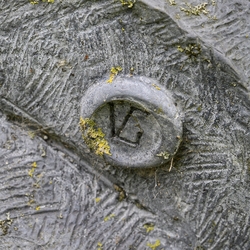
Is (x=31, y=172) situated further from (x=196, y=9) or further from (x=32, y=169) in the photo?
(x=196, y=9)

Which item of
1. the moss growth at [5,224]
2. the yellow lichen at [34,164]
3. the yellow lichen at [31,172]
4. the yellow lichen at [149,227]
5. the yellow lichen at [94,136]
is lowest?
the moss growth at [5,224]

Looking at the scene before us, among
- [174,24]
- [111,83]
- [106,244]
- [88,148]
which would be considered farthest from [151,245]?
[174,24]

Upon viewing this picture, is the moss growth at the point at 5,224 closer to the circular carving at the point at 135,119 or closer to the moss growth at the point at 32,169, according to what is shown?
the moss growth at the point at 32,169

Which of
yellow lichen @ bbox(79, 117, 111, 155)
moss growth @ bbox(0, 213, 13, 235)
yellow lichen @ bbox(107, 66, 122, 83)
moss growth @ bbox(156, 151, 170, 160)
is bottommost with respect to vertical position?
moss growth @ bbox(0, 213, 13, 235)

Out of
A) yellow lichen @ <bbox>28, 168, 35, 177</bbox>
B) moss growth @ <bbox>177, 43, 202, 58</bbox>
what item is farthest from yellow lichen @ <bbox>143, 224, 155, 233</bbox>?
moss growth @ <bbox>177, 43, 202, 58</bbox>

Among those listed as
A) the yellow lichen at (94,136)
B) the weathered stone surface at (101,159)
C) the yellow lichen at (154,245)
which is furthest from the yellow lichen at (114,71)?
the yellow lichen at (154,245)

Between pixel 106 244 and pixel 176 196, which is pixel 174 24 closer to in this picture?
pixel 176 196

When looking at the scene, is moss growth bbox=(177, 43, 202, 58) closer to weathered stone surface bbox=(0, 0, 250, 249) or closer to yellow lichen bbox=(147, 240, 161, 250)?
weathered stone surface bbox=(0, 0, 250, 249)
